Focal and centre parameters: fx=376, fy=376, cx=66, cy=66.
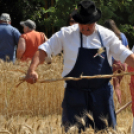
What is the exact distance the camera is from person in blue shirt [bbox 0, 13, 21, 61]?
6.74m

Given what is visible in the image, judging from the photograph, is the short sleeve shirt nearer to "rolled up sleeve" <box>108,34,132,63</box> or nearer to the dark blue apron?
the dark blue apron

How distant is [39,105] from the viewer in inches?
217

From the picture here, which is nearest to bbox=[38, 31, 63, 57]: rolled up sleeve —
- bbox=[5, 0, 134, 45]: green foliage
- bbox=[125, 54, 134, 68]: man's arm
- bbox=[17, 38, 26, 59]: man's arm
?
bbox=[125, 54, 134, 68]: man's arm

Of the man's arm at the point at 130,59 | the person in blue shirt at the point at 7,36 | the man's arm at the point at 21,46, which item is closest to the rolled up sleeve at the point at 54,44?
the man's arm at the point at 130,59

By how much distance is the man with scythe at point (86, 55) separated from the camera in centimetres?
310

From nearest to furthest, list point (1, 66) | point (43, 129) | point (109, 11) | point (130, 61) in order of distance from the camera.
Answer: point (130, 61) → point (43, 129) → point (1, 66) → point (109, 11)

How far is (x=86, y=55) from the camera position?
3113 mm

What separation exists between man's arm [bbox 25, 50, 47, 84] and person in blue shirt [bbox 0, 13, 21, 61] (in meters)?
3.75

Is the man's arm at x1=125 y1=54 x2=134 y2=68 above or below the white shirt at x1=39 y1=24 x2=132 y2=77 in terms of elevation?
below

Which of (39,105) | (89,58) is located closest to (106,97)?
(89,58)

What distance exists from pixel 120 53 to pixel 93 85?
35 cm

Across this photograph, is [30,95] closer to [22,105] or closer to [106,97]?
[22,105]

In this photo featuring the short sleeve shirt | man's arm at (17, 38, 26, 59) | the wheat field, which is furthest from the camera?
the short sleeve shirt

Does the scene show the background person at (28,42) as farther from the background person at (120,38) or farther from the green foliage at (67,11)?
the green foliage at (67,11)
